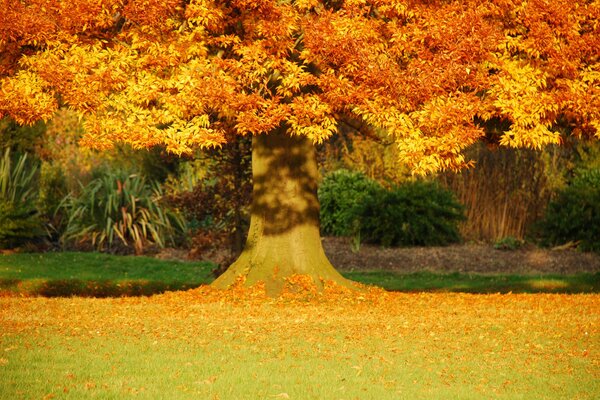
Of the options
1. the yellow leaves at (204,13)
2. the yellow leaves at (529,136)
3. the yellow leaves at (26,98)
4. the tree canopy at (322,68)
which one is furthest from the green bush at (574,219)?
the yellow leaves at (26,98)

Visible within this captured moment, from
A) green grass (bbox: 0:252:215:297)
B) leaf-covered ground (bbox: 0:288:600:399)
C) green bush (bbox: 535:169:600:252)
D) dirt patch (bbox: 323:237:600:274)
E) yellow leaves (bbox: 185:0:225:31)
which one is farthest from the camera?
green bush (bbox: 535:169:600:252)

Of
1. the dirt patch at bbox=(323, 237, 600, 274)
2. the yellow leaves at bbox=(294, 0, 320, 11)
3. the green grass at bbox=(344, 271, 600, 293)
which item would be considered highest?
the yellow leaves at bbox=(294, 0, 320, 11)

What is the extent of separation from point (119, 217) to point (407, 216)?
5.98 m

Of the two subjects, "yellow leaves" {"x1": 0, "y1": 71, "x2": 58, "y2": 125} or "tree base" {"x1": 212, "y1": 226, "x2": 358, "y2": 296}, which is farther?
"tree base" {"x1": 212, "y1": 226, "x2": 358, "y2": 296}

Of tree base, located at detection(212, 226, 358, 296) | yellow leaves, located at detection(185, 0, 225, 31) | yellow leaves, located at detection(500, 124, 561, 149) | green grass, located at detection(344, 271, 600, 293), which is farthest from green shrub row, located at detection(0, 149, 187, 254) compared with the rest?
yellow leaves, located at detection(500, 124, 561, 149)

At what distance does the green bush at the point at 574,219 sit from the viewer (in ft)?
66.7

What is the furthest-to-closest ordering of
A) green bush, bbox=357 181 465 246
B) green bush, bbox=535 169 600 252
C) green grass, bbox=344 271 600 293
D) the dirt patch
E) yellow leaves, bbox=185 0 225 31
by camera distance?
green bush, bbox=357 181 465 246
green bush, bbox=535 169 600 252
the dirt patch
green grass, bbox=344 271 600 293
yellow leaves, bbox=185 0 225 31

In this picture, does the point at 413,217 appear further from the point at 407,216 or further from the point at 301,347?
the point at 301,347

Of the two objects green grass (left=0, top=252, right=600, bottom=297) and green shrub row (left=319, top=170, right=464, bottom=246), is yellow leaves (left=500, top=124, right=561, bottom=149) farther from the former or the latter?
green shrub row (left=319, top=170, right=464, bottom=246)

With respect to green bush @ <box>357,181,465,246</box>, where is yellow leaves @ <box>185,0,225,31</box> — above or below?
above

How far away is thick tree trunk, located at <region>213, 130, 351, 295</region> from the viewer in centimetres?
1379

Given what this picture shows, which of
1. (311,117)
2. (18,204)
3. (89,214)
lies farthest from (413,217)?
(311,117)

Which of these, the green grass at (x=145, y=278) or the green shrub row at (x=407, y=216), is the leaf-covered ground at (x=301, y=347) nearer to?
the green grass at (x=145, y=278)

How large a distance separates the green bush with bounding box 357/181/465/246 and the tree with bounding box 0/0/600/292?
338 inches
